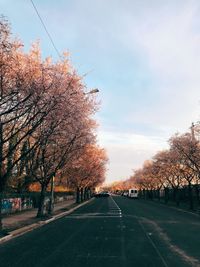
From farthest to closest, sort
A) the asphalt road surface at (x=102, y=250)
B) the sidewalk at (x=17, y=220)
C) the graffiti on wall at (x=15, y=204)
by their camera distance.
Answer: the graffiti on wall at (x=15, y=204)
the sidewalk at (x=17, y=220)
the asphalt road surface at (x=102, y=250)

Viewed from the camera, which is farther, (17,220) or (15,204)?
(15,204)

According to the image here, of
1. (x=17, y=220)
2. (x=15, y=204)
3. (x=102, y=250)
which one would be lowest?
(x=102, y=250)

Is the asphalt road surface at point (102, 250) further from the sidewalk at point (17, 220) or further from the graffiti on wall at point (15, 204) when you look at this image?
the graffiti on wall at point (15, 204)

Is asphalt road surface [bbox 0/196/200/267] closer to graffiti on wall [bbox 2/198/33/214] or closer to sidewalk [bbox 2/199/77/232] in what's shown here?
sidewalk [bbox 2/199/77/232]

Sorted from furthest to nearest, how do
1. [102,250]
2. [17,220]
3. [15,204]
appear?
[15,204] → [17,220] → [102,250]

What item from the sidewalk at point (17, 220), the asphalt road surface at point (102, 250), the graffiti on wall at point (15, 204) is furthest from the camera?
the graffiti on wall at point (15, 204)

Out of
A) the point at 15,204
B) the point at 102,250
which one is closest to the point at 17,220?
the point at 15,204

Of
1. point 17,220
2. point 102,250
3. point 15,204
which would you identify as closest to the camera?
point 102,250

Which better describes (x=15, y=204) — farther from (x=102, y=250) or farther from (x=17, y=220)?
(x=102, y=250)

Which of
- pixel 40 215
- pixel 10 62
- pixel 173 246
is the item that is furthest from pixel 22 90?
pixel 40 215

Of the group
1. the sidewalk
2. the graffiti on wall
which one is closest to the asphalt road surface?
the sidewalk

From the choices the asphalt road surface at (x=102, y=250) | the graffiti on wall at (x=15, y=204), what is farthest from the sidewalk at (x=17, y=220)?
the asphalt road surface at (x=102, y=250)

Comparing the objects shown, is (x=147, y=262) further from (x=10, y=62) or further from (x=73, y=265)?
(x=10, y=62)

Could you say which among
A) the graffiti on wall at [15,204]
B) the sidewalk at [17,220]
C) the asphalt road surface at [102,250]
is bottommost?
the asphalt road surface at [102,250]
